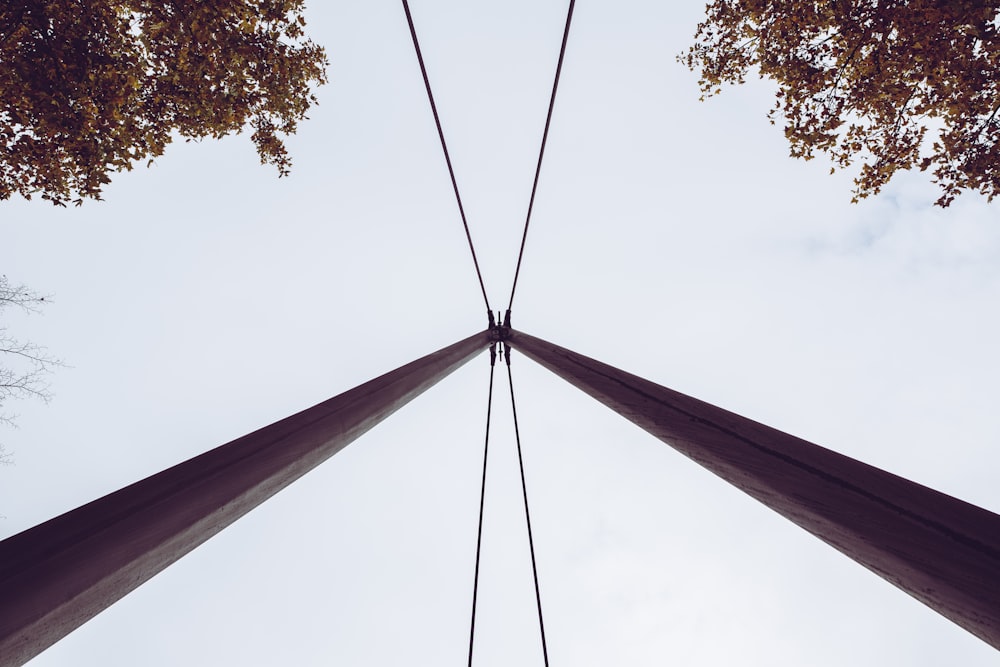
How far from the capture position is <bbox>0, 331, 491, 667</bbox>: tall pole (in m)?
1.19

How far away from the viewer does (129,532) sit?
4.75 ft

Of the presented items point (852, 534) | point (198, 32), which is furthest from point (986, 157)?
point (198, 32)

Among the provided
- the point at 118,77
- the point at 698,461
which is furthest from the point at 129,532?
the point at 118,77

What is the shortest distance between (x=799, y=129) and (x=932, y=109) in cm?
139

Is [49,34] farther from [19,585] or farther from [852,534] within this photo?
[852,534]

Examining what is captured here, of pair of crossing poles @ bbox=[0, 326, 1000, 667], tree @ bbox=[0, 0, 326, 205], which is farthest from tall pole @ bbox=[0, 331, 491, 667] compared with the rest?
tree @ bbox=[0, 0, 326, 205]

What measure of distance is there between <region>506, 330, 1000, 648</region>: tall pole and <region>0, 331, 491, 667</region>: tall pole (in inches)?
68.7

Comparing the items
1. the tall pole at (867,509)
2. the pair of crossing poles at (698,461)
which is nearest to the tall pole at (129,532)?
the pair of crossing poles at (698,461)

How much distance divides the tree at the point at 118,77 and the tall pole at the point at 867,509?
743 cm

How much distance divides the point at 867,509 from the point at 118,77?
822cm

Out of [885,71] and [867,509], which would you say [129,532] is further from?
[885,71]

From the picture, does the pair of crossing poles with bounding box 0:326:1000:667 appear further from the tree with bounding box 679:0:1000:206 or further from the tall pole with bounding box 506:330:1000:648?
the tree with bounding box 679:0:1000:206

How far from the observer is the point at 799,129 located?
21.2 ft

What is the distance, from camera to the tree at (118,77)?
559 cm
